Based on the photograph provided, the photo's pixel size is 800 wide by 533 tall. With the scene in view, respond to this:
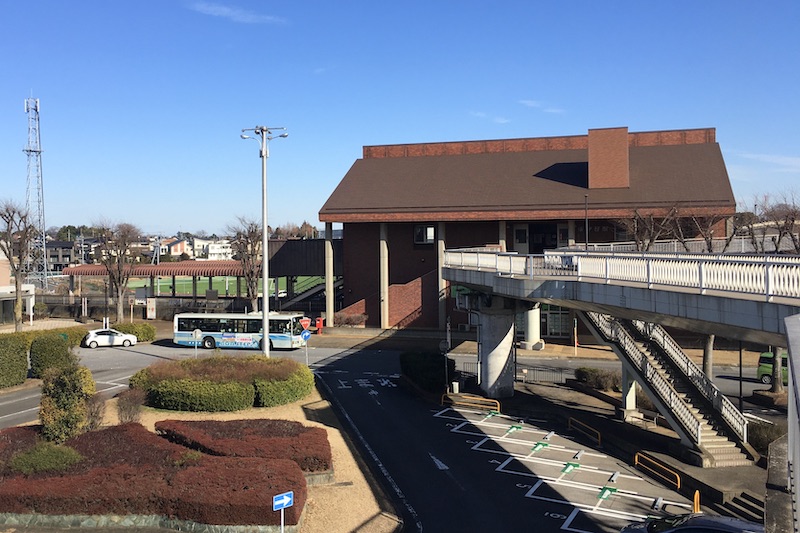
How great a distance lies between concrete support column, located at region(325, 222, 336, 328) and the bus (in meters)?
6.25

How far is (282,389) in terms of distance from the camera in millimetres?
24922

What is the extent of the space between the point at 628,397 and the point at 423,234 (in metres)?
27.6

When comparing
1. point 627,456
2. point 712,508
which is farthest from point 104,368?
point 712,508

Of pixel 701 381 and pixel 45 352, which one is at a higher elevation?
pixel 701 381

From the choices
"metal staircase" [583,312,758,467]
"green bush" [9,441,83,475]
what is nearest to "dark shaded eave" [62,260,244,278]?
"metal staircase" [583,312,758,467]

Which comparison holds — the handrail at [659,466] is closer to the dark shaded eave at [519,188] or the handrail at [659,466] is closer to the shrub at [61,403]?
the shrub at [61,403]

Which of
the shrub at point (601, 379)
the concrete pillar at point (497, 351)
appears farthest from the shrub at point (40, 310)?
the shrub at point (601, 379)

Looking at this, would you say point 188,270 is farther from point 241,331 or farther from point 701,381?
point 701,381

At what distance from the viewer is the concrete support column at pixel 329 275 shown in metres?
48.6

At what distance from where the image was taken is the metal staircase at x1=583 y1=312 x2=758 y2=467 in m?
18.6

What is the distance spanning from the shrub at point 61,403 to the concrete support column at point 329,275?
31403 millimetres

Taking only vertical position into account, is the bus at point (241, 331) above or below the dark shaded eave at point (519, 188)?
below

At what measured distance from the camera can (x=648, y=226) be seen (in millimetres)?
37000

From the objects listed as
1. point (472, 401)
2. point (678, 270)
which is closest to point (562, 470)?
point (678, 270)
